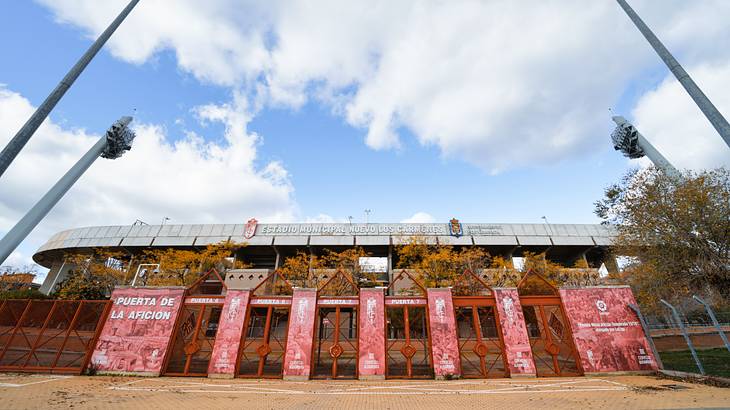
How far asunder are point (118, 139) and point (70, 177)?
934 cm

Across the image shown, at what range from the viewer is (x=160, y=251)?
142ft

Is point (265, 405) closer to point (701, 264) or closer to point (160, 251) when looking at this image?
point (701, 264)

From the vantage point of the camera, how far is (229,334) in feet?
44.0

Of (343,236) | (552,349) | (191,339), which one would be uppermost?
(343,236)

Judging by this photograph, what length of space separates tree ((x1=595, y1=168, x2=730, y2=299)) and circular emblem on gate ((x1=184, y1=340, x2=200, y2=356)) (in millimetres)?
22581

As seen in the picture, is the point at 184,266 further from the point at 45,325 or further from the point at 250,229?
the point at 45,325

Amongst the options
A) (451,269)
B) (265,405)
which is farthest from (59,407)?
(451,269)

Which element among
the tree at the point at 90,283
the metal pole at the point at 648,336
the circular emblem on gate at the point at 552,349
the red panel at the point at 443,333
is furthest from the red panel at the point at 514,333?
the tree at the point at 90,283

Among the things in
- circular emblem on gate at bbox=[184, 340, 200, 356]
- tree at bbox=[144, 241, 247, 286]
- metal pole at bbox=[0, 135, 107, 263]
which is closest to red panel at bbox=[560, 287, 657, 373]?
circular emblem on gate at bbox=[184, 340, 200, 356]

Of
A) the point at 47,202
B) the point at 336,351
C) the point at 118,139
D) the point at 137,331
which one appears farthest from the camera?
the point at 118,139

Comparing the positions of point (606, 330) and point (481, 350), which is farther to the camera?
point (606, 330)

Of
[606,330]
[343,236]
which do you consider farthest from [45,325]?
[343,236]

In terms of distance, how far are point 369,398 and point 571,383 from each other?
7.82m

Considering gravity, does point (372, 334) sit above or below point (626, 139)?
below
